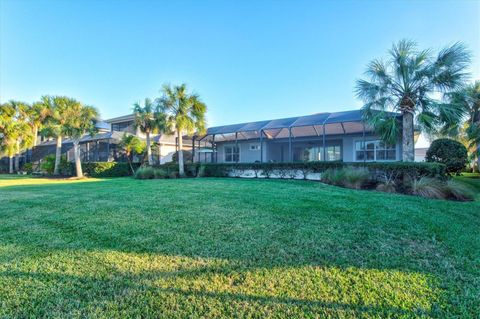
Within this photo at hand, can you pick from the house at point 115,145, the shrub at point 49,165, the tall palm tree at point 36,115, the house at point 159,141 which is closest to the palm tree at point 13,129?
the tall palm tree at point 36,115

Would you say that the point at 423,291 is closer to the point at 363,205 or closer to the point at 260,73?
the point at 363,205

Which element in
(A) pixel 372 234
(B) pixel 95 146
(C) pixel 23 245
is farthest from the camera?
(B) pixel 95 146

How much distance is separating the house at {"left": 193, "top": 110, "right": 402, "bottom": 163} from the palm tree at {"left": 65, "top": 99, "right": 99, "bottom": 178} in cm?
880

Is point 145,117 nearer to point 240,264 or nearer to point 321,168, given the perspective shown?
point 321,168

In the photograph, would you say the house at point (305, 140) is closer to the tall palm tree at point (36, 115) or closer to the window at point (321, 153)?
the window at point (321, 153)

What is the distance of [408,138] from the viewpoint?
38.2ft

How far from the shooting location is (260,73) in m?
19.0

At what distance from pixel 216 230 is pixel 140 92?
1956 centimetres

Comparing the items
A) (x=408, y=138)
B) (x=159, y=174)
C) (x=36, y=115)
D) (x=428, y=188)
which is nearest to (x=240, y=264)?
(x=428, y=188)

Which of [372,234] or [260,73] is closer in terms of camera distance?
[372,234]

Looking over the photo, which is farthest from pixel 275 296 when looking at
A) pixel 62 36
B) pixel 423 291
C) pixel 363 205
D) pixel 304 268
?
pixel 62 36

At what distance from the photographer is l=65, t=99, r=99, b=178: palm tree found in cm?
1894

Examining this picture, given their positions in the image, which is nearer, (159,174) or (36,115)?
(159,174)

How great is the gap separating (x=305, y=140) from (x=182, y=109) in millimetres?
10131
